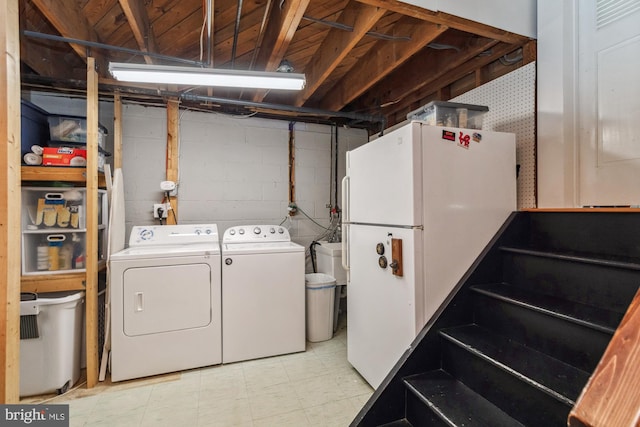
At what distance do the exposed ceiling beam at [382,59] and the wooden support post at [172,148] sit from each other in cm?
185

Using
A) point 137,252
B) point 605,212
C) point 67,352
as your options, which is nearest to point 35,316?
point 67,352

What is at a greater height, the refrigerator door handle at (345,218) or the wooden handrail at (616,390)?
the refrigerator door handle at (345,218)

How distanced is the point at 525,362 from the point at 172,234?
2.98m

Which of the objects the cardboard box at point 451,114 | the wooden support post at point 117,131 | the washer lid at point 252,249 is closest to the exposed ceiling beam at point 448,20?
the cardboard box at point 451,114

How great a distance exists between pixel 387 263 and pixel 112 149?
3026mm

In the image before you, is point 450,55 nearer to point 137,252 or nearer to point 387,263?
point 387,263

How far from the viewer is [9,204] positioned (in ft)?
4.15

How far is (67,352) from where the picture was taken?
2.23 meters

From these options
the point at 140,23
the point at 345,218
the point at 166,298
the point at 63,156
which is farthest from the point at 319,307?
the point at 140,23

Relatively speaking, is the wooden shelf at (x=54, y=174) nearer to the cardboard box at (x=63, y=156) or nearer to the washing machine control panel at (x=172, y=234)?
the cardboard box at (x=63, y=156)

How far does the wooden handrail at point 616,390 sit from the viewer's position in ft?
1.63

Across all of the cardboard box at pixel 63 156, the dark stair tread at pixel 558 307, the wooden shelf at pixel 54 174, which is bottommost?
the dark stair tread at pixel 558 307

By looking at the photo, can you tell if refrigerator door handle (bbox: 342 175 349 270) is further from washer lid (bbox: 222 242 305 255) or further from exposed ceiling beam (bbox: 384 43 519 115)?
exposed ceiling beam (bbox: 384 43 519 115)

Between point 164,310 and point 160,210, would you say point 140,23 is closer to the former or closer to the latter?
point 160,210
